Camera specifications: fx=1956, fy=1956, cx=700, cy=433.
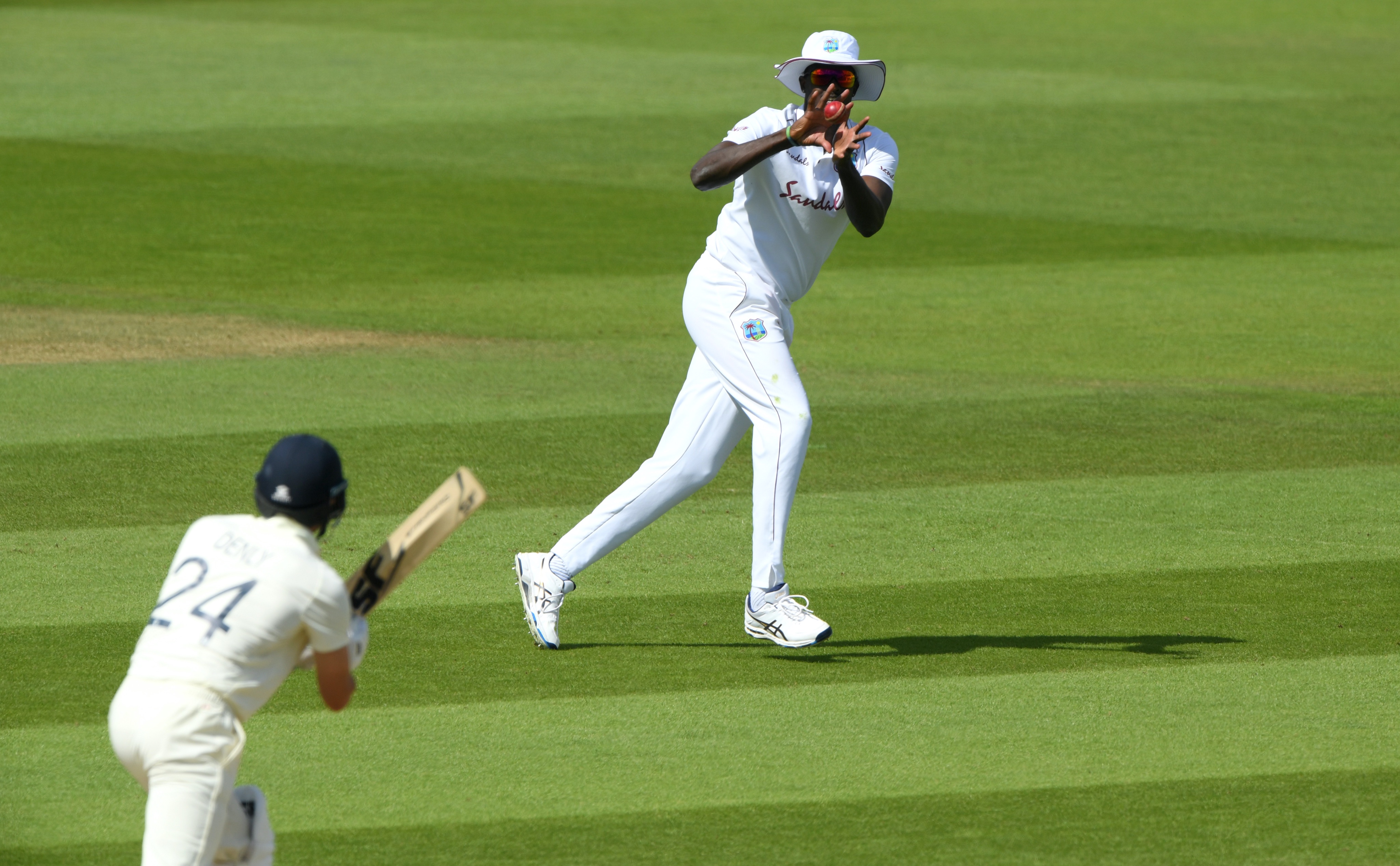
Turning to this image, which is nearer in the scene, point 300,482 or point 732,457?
point 300,482

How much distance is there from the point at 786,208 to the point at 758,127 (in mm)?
335

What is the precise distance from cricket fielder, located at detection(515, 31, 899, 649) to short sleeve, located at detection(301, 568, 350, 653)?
2941 mm

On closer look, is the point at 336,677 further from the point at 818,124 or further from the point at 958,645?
the point at 958,645

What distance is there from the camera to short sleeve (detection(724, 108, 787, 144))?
7.38m

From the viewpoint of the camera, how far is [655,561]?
354 inches

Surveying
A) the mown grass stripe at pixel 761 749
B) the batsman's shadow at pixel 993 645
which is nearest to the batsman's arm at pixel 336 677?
the mown grass stripe at pixel 761 749

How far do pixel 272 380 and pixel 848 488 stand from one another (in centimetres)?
468

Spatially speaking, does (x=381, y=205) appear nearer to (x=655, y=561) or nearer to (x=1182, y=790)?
(x=655, y=561)

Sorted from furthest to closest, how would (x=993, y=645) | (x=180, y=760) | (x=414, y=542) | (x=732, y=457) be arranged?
(x=732, y=457) < (x=993, y=645) < (x=414, y=542) < (x=180, y=760)

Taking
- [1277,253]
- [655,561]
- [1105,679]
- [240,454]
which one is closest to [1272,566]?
[1105,679]

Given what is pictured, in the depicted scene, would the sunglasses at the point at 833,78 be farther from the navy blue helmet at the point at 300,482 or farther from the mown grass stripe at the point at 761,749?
the navy blue helmet at the point at 300,482

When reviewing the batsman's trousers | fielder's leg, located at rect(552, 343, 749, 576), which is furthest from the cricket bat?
fielder's leg, located at rect(552, 343, 749, 576)

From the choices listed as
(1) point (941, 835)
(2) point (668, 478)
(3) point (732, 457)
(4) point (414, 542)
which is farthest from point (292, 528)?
(3) point (732, 457)

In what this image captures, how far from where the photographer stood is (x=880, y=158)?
24.9 feet
